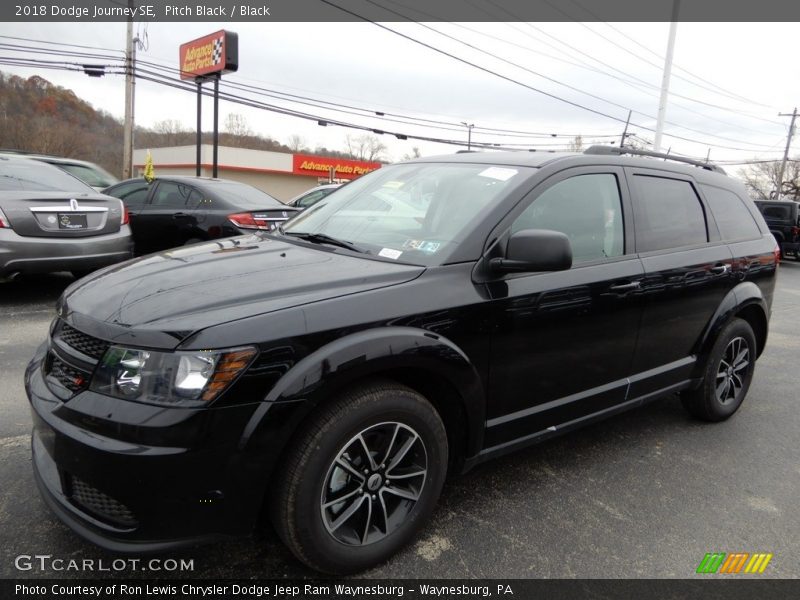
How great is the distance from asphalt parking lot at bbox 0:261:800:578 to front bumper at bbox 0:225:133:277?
5.76ft

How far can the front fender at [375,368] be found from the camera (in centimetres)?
185

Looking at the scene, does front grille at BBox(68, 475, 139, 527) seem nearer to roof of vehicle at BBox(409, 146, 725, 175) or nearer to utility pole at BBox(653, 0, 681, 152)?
roof of vehicle at BBox(409, 146, 725, 175)

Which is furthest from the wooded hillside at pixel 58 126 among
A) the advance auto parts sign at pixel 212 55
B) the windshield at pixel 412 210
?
the windshield at pixel 412 210

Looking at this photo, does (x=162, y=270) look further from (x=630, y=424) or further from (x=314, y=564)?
(x=630, y=424)

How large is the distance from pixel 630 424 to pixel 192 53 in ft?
98.9

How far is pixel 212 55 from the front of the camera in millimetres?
25953

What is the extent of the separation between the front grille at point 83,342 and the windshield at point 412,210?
120cm

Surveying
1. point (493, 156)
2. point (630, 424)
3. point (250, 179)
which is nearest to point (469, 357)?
point (493, 156)

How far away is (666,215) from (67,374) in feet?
10.8

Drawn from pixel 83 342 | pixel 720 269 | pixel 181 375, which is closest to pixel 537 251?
pixel 181 375
